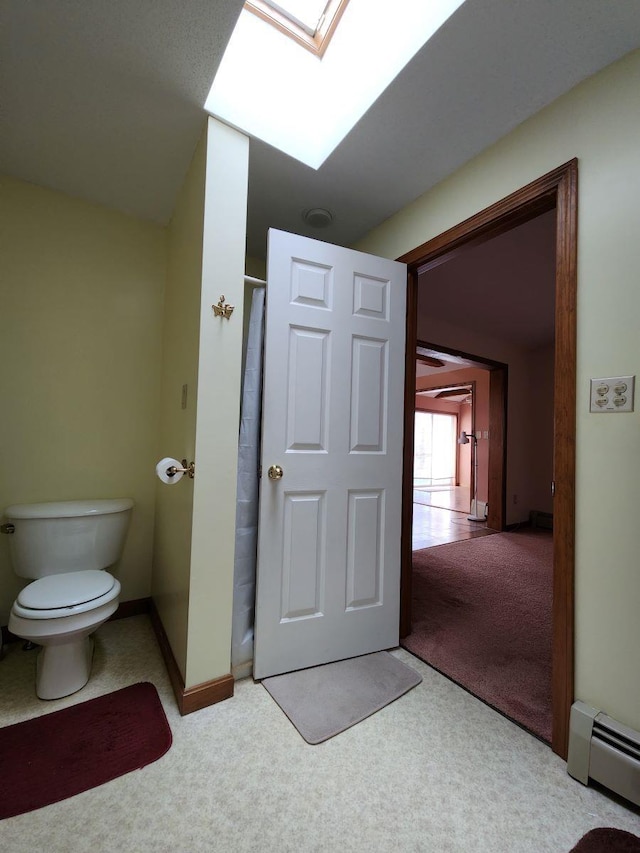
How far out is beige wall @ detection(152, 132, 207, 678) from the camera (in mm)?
1460

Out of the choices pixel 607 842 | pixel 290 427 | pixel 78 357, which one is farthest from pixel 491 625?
pixel 78 357

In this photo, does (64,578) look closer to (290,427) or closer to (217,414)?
(217,414)

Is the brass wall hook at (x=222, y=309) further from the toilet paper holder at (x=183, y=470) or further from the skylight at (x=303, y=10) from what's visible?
the skylight at (x=303, y=10)

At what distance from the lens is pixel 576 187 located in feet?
4.09

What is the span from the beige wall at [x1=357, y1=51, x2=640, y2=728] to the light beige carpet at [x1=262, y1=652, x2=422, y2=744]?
709mm

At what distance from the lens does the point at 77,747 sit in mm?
1185

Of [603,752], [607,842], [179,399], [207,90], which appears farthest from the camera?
[179,399]

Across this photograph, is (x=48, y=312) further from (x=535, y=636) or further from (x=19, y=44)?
(x=535, y=636)

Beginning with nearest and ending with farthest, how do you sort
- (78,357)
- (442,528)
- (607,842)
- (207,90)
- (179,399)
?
1. (607,842)
2. (207,90)
3. (179,399)
4. (78,357)
5. (442,528)

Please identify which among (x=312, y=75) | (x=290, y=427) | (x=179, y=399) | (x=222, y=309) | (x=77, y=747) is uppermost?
(x=312, y=75)

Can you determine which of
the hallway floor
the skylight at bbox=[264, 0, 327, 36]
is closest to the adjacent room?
the skylight at bbox=[264, 0, 327, 36]

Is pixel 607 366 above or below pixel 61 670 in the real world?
above

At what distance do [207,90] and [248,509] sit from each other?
166 cm

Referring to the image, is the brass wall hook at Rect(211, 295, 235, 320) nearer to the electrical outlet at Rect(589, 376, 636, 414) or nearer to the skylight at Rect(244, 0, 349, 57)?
the skylight at Rect(244, 0, 349, 57)
